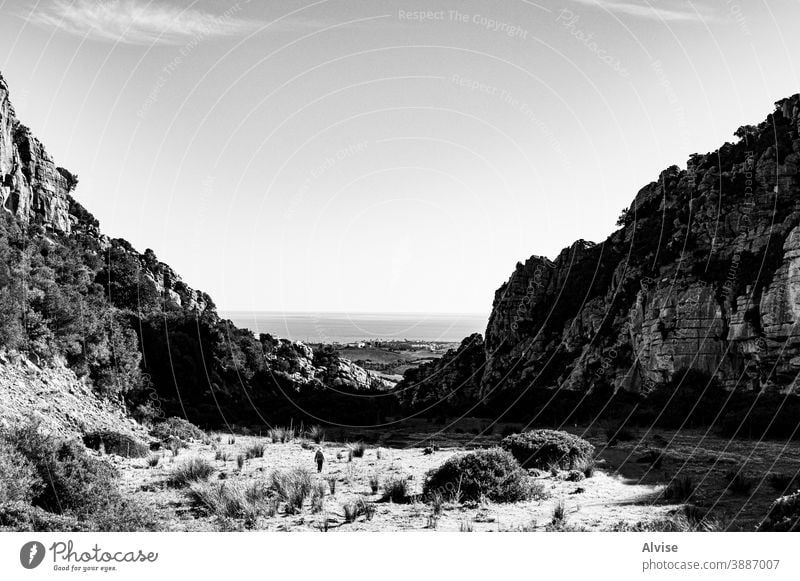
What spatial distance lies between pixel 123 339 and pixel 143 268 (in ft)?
63.0

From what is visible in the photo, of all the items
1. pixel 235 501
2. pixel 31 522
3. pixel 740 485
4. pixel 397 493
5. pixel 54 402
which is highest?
pixel 54 402

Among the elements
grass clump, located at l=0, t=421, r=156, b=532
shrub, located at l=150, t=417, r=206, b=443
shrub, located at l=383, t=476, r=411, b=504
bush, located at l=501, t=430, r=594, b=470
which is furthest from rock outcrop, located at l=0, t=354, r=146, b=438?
bush, located at l=501, t=430, r=594, b=470

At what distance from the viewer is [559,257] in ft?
173

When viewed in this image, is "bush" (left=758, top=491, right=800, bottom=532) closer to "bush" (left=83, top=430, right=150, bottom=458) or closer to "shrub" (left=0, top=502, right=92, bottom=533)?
"shrub" (left=0, top=502, right=92, bottom=533)

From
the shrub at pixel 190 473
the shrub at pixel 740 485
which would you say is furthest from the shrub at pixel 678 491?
the shrub at pixel 190 473

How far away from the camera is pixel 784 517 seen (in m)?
10.6

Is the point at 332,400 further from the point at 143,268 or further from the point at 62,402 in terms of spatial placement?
the point at 62,402

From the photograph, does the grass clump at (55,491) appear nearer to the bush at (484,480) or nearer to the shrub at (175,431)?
the bush at (484,480)

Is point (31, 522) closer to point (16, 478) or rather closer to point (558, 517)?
point (16, 478)

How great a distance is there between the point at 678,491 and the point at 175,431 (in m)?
21.2

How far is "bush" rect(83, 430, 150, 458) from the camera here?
20.0 meters

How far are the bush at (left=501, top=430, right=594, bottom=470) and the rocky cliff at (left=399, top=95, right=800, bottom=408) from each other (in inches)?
663

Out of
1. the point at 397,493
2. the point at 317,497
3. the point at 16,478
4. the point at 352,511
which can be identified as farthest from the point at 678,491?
the point at 16,478
